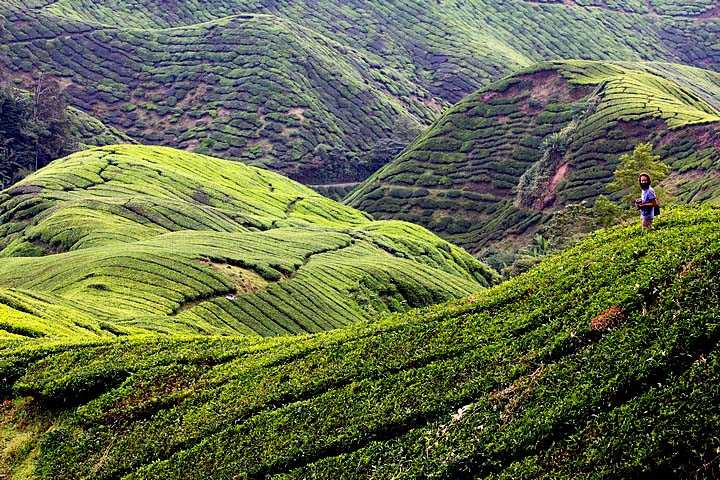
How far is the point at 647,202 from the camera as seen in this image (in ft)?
71.9

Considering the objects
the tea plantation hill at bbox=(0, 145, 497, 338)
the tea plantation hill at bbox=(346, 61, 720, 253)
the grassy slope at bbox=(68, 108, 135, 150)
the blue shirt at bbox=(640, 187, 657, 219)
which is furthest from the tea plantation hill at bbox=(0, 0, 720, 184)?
the blue shirt at bbox=(640, 187, 657, 219)

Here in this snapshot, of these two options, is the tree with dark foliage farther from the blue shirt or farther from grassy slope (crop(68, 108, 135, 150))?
the blue shirt

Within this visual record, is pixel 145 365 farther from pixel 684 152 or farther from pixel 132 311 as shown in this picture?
pixel 684 152

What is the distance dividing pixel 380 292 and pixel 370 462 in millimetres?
47627

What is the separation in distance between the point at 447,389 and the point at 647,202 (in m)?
8.29

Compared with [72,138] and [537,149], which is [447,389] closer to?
[537,149]

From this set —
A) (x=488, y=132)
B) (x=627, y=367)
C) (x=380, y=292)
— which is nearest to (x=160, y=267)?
(x=380, y=292)

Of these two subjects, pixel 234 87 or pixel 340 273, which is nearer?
pixel 340 273

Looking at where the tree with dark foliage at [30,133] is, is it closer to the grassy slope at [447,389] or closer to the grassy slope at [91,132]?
the grassy slope at [91,132]

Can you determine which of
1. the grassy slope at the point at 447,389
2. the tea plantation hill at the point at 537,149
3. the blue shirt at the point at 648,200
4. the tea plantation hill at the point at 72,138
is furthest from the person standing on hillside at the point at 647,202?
the tea plantation hill at the point at 72,138

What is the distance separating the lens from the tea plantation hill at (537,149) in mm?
96500

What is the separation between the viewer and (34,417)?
2630 cm

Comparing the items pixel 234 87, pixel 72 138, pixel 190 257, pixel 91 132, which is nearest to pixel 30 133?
pixel 72 138

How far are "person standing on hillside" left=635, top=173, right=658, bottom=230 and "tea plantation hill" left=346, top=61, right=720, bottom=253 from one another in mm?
60597
